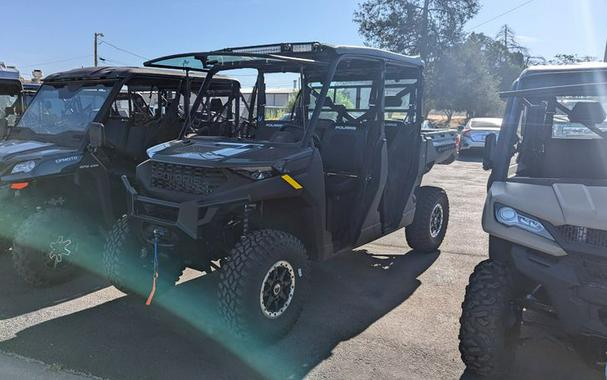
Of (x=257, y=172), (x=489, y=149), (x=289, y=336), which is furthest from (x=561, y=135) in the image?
(x=289, y=336)

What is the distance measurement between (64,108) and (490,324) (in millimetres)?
5338

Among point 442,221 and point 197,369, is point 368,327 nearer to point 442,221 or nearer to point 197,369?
point 197,369

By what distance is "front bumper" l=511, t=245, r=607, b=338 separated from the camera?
286 cm

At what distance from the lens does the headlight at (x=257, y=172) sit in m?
3.85

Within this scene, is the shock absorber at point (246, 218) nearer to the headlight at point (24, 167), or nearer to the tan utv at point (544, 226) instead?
the tan utv at point (544, 226)

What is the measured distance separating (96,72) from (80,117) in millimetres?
609

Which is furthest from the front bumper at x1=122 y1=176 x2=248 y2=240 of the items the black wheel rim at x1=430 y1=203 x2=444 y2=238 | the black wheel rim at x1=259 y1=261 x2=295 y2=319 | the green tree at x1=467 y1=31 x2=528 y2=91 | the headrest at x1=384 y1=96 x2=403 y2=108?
the green tree at x1=467 y1=31 x2=528 y2=91

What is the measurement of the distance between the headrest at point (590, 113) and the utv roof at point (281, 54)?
193 centimetres

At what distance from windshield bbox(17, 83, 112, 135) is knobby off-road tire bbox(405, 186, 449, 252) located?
409cm

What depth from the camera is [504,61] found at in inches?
2151

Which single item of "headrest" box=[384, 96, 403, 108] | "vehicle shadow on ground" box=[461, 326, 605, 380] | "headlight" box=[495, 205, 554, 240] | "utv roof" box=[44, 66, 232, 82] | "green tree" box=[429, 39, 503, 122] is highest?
"green tree" box=[429, 39, 503, 122]

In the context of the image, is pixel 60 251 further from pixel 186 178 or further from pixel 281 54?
pixel 281 54

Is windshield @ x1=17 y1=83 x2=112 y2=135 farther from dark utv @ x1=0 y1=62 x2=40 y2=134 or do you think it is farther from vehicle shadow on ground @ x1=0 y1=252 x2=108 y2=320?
vehicle shadow on ground @ x1=0 y1=252 x2=108 y2=320

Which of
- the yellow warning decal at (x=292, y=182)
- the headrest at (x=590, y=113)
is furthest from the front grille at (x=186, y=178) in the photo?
→ the headrest at (x=590, y=113)
